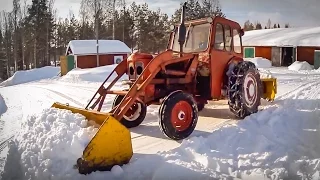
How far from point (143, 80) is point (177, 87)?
96 cm

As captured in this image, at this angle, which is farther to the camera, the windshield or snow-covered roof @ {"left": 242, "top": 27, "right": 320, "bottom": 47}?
snow-covered roof @ {"left": 242, "top": 27, "right": 320, "bottom": 47}

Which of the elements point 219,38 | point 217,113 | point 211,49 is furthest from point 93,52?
point 211,49

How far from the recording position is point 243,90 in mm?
5402

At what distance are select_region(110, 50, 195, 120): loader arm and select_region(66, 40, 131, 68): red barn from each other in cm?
2021

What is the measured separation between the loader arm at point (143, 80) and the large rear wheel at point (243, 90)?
1.11 m

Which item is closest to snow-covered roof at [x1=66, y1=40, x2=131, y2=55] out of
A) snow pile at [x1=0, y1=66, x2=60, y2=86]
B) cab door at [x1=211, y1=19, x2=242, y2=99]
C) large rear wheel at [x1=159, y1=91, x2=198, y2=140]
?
snow pile at [x1=0, y1=66, x2=60, y2=86]

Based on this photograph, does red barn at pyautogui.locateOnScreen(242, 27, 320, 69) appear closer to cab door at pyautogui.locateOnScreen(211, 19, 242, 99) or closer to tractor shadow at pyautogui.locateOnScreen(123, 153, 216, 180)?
cab door at pyautogui.locateOnScreen(211, 19, 242, 99)

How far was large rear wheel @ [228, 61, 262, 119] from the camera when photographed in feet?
17.4

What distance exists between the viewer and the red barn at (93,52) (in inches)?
977

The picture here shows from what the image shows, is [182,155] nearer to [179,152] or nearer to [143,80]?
[179,152]

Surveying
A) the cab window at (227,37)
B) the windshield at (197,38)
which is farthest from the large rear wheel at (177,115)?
the cab window at (227,37)

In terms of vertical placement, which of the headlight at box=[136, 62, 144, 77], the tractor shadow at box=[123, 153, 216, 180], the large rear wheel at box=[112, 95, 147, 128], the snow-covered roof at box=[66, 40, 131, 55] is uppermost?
the snow-covered roof at box=[66, 40, 131, 55]

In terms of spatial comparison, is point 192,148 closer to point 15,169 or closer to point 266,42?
point 15,169

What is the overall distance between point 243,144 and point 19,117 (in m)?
4.65
